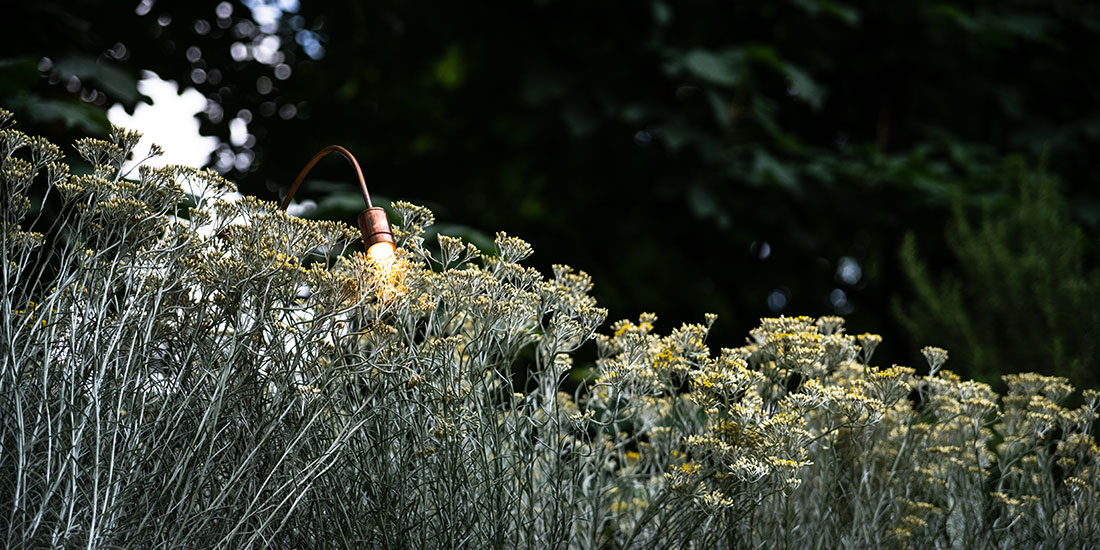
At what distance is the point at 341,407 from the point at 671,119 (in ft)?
10.3

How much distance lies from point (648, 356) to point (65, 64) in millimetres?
2707

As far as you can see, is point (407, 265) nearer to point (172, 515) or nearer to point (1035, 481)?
point (172, 515)

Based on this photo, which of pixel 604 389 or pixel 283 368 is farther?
pixel 604 389

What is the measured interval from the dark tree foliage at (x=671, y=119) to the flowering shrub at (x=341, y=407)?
8.40ft

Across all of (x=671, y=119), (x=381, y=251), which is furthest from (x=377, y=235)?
(x=671, y=119)

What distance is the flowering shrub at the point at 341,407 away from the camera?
4.89 feet

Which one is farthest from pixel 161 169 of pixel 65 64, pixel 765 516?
pixel 65 64

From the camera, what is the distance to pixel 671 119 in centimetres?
454

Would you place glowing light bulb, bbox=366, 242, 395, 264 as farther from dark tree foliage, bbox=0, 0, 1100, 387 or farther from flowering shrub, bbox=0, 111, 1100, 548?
dark tree foliage, bbox=0, 0, 1100, 387

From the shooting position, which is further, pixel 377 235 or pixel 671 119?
pixel 671 119

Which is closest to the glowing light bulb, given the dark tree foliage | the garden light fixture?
the garden light fixture

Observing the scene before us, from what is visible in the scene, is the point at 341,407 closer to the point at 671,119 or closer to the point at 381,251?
the point at 381,251

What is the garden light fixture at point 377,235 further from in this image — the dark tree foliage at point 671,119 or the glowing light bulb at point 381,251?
the dark tree foliage at point 671,119

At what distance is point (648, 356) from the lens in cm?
196
